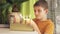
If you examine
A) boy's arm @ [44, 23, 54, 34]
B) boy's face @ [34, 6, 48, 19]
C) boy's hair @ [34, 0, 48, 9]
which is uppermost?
boy's hair @ [34, 0, 48, 9]

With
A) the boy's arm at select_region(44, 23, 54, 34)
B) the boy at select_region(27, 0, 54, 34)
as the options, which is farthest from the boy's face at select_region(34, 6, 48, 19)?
the boy's arm at select_region(44, 23, 54, 34)

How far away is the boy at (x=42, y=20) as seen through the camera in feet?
4.42

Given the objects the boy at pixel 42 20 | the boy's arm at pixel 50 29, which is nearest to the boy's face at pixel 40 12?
the boy at pixel 42 20

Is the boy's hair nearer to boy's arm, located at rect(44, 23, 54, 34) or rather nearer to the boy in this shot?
the boy

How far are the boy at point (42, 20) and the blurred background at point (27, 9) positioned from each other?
40mm

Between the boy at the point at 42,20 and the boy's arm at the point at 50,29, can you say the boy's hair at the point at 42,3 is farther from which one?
the boy's arm at the point at 50,29

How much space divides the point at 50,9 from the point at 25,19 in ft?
0.91

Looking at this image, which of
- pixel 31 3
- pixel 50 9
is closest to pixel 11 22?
pixel 31 3

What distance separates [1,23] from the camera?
1333 millimetres

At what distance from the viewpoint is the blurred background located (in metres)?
1.32

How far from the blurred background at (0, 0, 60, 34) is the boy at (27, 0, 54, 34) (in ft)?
0.13

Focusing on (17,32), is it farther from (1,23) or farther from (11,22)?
(1,23)

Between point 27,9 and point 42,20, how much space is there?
191 mm

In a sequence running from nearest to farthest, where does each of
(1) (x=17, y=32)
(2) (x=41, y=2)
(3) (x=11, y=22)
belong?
1. (1) (x=17, y=32)
2. (3) (x=11, y=22)
3. (2) (x=41, y=2)
